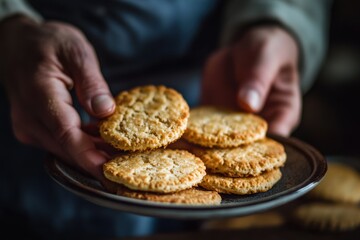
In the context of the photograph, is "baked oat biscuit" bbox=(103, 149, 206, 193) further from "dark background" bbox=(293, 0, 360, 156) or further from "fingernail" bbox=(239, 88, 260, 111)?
"dark background" bbox=(293, 0, 360, 156)

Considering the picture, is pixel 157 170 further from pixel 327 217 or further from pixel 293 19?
pixel 293 19

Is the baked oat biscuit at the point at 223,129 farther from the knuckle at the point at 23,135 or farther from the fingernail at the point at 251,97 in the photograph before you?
the knuckle at the point at 23,135

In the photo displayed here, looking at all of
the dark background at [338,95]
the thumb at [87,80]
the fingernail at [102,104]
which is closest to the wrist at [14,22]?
the thumb at [87,80]

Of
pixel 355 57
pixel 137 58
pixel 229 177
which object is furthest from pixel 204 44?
pixel 355 57

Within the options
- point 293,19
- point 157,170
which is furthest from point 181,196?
point 293,19

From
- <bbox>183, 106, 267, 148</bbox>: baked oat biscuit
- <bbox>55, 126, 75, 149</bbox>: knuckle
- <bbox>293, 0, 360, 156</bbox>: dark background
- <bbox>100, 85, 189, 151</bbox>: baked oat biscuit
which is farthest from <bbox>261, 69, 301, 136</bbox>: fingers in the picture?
<bbox>293, 0, 360, 156</bbox>: dark background

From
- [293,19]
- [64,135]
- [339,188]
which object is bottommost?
[339,188]
